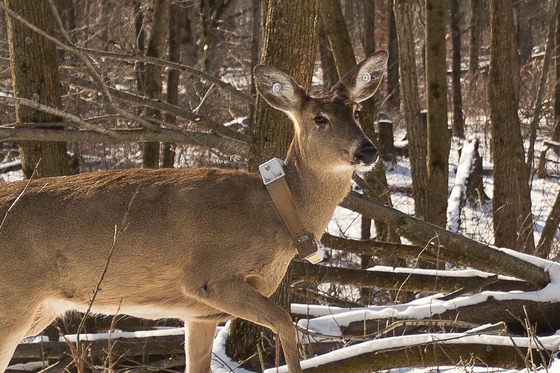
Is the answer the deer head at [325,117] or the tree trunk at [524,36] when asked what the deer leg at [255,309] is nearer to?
the deer head at [325,117]

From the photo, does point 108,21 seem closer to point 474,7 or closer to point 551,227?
point 551,227

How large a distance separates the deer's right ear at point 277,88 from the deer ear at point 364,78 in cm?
29

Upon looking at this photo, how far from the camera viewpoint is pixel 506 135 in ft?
27.4

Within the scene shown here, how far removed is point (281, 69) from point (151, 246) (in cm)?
169

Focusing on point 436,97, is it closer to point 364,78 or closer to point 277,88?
point 364,78

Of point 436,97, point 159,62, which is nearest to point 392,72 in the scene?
point 436,97

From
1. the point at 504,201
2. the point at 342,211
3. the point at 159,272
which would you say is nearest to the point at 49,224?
the point at 159,272

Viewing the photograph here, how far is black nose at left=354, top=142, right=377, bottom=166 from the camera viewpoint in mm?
3890

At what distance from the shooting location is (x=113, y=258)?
12.5 ft

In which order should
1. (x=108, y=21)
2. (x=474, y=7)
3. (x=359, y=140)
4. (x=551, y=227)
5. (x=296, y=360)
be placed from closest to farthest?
(x=296, y=360), (x=359, y=140), (x=551, y=227), (x=108, y=21), (x=474, y=7)

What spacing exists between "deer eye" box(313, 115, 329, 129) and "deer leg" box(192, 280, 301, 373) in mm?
1103

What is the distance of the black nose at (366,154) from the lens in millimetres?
3890

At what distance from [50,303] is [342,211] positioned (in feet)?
29.1

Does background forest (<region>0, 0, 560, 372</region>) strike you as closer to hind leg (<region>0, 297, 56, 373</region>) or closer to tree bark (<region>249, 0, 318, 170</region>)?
tree bark (<region>249, 0, 318, 170</region>)
